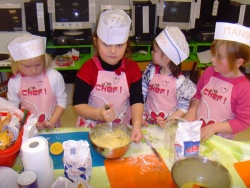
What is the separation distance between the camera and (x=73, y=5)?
275cm

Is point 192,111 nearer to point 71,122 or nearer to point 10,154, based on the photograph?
point 10,154

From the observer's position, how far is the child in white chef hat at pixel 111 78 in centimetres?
126

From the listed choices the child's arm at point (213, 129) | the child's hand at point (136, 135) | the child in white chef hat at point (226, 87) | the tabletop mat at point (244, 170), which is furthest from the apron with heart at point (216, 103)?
the child's hand at point (136, 135)

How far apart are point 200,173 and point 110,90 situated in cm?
70

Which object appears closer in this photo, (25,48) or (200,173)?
(200,173)

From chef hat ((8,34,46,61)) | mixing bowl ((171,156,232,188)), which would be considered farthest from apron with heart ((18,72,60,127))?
mixing bowl ((171,156,232,188))

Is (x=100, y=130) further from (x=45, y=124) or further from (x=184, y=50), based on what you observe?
(x=184, y=50)

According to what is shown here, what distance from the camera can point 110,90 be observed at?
148cm

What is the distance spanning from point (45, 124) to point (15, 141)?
293mm

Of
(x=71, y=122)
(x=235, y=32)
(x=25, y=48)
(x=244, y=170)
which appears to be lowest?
(x=71, y=122)

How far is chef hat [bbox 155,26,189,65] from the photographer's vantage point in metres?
1.39

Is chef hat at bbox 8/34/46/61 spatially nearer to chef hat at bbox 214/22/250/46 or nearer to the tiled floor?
chef hat at bbox 214/22/250/46

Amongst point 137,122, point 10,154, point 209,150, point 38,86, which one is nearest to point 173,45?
point 137,122

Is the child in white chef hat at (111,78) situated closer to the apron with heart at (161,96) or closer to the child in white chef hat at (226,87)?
the apron with heart at (161,96)
